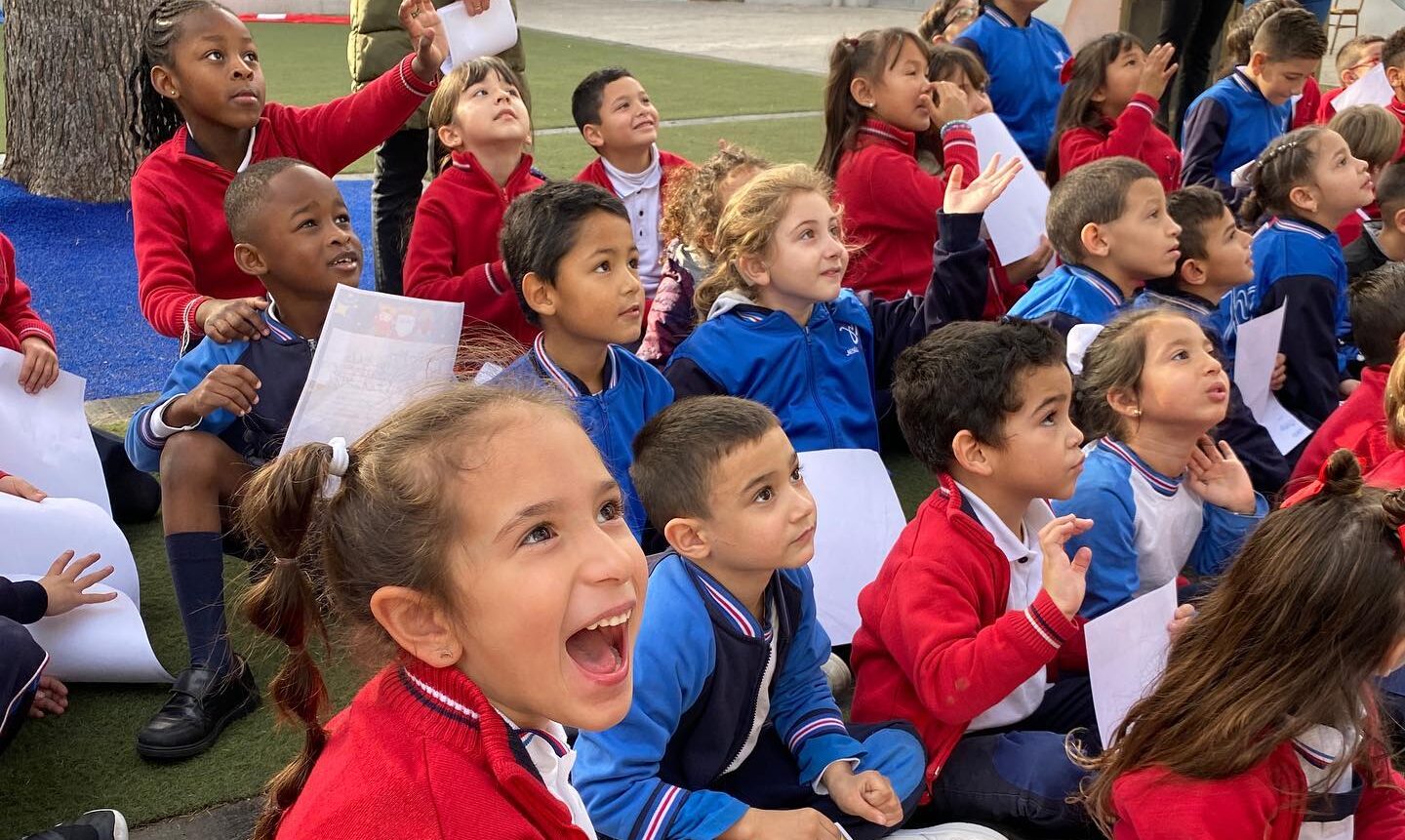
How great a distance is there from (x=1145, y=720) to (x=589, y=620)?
832 millimetres

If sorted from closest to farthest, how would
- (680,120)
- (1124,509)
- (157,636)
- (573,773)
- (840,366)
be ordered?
(573,773)
(1124,509)
(157,636)
(840,366)
(680,120)

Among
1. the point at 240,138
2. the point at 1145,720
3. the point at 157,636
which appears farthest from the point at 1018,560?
the point at 240,138

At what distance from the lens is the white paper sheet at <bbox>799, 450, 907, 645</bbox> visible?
2.56 m

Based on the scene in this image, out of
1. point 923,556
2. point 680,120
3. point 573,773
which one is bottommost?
point 680,120

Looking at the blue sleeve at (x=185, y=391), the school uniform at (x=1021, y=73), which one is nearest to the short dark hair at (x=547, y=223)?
the blue sleeve at (x=185, y=391)

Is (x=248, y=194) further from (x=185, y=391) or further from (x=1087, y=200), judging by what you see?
(x=1087, y=200)

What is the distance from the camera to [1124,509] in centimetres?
241

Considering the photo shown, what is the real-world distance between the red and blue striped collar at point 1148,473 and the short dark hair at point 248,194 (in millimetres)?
1712

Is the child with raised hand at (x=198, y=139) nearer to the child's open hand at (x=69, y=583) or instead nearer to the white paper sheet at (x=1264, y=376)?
the child's open hand at (x=69, y=583)

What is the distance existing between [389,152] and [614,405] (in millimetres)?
2143

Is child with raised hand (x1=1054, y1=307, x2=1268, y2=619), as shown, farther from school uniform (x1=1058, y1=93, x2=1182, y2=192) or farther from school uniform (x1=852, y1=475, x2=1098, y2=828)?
school uniform (x1=1058, y1=93, x2=1182, y2=192)

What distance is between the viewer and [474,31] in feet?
11.5

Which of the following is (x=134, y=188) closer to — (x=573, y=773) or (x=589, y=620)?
(x=573, y=773)

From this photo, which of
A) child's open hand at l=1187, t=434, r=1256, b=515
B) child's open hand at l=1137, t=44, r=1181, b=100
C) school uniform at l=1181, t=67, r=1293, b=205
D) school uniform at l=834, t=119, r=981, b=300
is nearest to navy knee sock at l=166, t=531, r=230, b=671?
child's open hand at l=1187, t=434, r=1256, b=515
